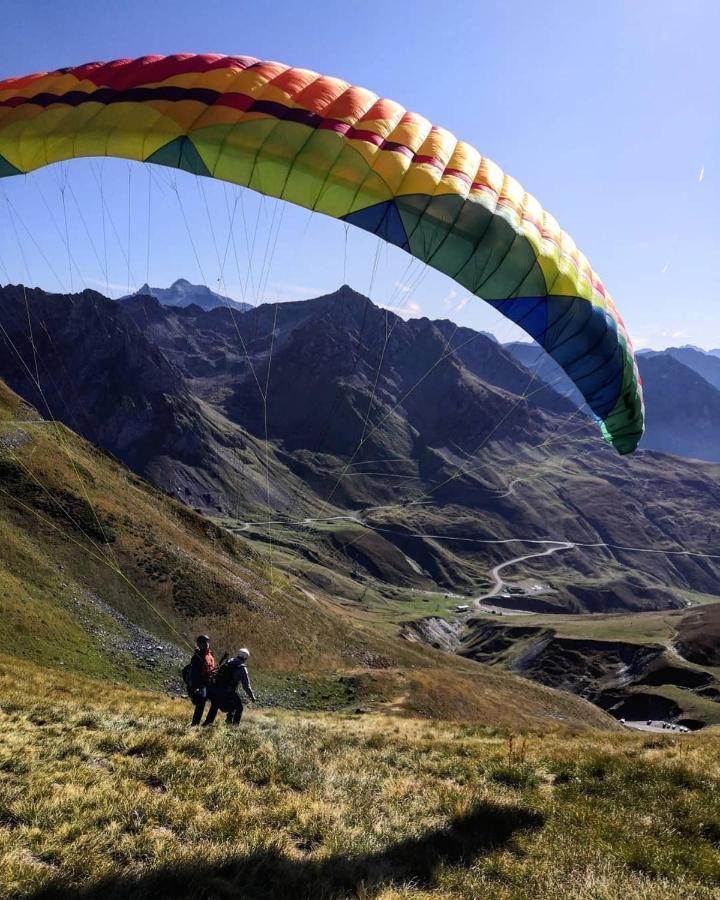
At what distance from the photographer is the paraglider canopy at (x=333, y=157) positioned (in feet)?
42.3

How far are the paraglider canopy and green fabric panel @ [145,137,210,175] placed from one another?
0.09 ft

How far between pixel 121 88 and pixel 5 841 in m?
15.3

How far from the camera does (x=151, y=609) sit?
36.1 m

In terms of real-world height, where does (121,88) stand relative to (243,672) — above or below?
above

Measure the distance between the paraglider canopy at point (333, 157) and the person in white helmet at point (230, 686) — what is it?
35.0 feet

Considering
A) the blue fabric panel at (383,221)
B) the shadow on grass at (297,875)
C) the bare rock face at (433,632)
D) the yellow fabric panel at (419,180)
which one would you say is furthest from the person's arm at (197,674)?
the bare rock face at (433,632)

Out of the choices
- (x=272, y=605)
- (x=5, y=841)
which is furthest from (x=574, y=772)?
(x=272, y=605)

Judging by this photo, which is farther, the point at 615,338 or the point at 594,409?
the point at 594,409

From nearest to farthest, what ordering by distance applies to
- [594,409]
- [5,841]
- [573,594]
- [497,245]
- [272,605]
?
[5,841] → [497,245] → [594,409] → [272,605] → [573,594]

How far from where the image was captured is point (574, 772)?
10633 millimetres

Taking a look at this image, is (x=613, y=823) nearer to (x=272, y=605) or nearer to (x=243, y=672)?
(x=243, y=672)

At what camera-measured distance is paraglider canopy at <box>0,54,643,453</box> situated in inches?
508

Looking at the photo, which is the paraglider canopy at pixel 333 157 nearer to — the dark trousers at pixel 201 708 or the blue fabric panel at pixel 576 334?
the blue fabric panel at pixel 576 334

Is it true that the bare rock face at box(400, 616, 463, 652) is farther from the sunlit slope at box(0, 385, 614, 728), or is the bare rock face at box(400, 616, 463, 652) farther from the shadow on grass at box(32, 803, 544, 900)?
the shadow on grass at box(32, 803, 544, 900)
